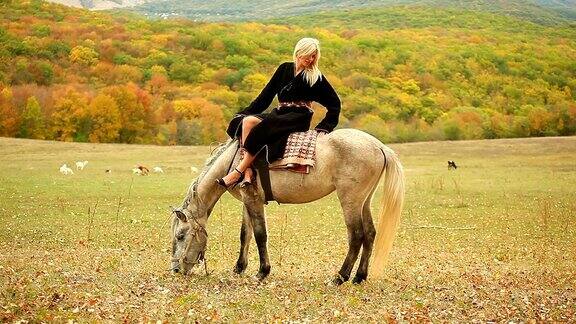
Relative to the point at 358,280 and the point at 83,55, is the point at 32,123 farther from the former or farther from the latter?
the point at 358,280

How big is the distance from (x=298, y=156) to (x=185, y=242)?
1.95 meters

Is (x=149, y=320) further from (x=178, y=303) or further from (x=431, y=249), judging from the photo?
(x=431, y=249)

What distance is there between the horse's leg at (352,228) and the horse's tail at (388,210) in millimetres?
289

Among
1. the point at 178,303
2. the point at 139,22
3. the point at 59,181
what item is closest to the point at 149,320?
the point at 178,303

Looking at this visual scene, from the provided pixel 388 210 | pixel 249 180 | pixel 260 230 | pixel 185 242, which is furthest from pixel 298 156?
pixel 185 242

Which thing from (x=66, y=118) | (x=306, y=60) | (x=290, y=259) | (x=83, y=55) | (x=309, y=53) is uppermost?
(x=309, y=53)

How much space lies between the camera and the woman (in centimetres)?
1048

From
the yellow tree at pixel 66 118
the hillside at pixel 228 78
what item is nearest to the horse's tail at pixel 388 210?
the hillside at pixel 228 78

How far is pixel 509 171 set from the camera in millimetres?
44562

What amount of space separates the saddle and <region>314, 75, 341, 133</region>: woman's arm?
0.21 m

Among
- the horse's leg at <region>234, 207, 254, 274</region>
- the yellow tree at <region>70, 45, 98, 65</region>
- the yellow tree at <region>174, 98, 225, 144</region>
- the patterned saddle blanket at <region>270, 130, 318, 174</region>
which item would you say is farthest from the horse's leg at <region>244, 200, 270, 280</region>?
the yellow tree at <region>70, 45, 98, 65</region>

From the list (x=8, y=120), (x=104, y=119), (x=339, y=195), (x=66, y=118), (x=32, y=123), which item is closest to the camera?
(x=339, y=195)

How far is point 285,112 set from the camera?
10.8m

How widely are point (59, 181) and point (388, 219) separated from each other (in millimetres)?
28143
